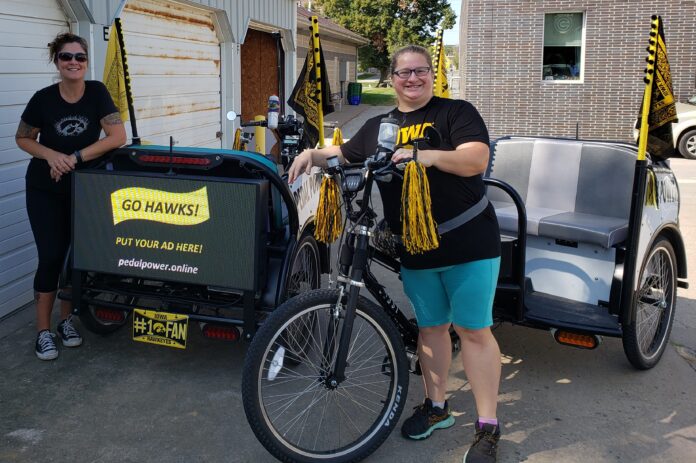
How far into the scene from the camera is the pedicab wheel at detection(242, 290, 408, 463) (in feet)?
9.66

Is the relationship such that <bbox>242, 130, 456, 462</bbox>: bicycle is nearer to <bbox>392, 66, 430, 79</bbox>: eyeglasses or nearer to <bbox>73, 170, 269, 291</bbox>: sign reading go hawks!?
<bbox>392, 66, 430, 79</bbox>: eyeglasses

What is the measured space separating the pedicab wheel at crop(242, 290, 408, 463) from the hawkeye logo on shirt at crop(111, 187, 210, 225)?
96 centimetres

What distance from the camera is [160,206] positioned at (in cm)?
382

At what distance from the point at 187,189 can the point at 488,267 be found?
168cm

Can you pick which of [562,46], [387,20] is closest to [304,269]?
[562,46]

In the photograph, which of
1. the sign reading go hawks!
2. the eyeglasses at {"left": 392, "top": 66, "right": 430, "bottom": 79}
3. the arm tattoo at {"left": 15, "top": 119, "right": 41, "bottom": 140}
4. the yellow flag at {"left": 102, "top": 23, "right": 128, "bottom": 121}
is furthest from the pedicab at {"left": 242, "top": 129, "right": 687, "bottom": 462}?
the yellow flag at {"left": 102, "top": 23, "right": 128, "bottom": 121}

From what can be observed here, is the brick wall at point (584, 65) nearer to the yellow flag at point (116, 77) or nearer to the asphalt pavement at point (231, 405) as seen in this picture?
the asphalt pavement at point (231, 405)

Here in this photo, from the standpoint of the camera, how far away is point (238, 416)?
12.2ft

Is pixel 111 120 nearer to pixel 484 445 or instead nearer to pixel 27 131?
pixel 27 131

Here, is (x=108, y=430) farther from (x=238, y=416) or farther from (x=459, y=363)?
(x=459, y=363)

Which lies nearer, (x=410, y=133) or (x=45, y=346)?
(x=410, y=133)

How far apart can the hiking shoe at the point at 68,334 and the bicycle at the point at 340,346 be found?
1.66m

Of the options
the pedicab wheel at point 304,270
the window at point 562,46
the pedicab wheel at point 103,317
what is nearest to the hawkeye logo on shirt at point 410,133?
the pedicab wheel at point 304,270

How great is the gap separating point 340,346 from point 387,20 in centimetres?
4686
